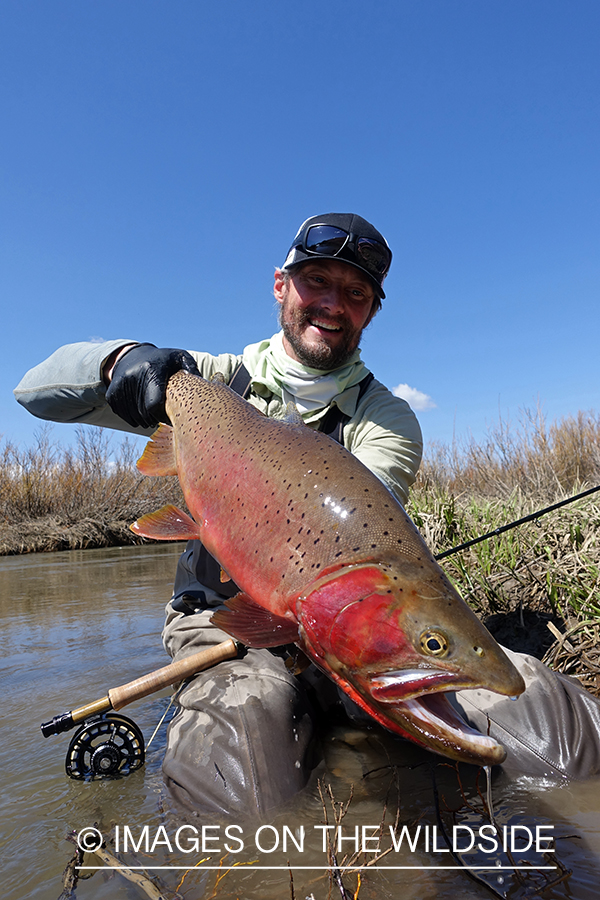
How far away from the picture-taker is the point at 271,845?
198cm

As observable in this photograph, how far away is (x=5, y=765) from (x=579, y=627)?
9.83ft

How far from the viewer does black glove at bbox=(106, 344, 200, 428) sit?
2885 millimetres

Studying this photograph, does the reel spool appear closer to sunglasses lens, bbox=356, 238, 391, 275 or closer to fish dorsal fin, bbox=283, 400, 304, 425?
fish dorsal fin, bbox=283, 400, 304, 425

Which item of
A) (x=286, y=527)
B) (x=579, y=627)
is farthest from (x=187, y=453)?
(x=579, y=627)

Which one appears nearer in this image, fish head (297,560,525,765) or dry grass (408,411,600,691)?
fish head (297,560,525,765)

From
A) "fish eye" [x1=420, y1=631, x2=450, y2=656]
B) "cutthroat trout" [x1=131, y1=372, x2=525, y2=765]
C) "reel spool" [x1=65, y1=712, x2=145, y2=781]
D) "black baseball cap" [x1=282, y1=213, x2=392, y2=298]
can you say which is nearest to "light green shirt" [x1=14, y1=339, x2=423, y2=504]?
"black baseball cap" [x1=282, y1=213, x2=392, y2=298]

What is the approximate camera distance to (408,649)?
1536mm

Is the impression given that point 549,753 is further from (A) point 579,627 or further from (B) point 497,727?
(A) point 579,627

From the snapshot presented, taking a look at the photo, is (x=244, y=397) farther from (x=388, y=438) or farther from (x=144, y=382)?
(x=388, y=438)

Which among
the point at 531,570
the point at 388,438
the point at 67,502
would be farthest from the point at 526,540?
the point at 67,502

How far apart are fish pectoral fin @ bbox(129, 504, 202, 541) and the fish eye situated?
110cm

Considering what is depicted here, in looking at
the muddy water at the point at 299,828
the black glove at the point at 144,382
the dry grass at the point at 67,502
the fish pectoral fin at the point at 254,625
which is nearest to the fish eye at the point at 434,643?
the fish pectoral fin at the point at 254,625

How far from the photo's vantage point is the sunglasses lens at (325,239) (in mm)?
3600

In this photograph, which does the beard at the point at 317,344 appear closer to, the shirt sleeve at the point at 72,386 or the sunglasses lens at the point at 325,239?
the sunglasses lens at the point at 325,239
